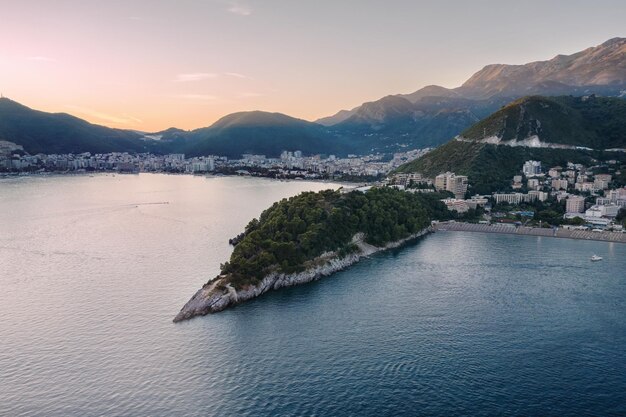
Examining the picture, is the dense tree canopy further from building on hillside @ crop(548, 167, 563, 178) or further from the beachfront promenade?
building on hillside @ crop(548, 167, 563, 178)

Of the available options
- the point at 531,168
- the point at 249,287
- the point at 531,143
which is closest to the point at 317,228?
the point at 249,287

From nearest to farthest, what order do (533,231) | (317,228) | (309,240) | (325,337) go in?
(325,337) < (309,240) < (317,228) < (533,231)

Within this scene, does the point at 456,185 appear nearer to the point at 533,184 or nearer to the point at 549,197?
the point at 533,184

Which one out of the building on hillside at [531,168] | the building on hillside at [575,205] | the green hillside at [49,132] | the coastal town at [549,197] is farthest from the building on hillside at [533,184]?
the green hillside at [49,132]

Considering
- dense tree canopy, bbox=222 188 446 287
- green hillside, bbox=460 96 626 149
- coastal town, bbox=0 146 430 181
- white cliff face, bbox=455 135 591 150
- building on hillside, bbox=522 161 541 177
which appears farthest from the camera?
coastal town, bbox=0 146 430 181

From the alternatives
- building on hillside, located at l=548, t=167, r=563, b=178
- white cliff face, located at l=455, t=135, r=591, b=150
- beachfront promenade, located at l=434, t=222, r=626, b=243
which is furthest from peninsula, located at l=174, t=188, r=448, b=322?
white cliff face, located at l=455, t=135, r=591, b=150

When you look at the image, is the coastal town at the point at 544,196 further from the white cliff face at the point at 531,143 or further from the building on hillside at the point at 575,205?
the white cliff face at the point at 531,143
